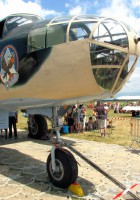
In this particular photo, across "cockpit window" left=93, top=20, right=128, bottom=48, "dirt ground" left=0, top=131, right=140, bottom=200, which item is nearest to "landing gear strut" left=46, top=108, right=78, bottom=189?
"dirt ground" left=0, top=131, right=140, bottom=200

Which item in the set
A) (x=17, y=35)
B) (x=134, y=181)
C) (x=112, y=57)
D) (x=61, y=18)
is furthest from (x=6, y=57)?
(x=134, y=181)

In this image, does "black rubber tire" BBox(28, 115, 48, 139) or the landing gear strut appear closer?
the landing gear strut

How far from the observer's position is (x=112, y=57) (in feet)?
16.2

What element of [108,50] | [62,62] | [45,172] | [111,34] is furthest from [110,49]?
[45,172]

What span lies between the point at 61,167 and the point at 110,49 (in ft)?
9.76

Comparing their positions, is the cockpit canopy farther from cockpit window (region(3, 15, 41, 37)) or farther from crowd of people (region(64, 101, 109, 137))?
crowd of people (region(64, 101, 109, 137))

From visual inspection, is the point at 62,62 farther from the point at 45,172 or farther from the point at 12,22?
the point at 45,172

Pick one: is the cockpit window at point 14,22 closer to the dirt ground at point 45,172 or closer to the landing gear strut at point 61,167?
the landing gear strut at point 61,167

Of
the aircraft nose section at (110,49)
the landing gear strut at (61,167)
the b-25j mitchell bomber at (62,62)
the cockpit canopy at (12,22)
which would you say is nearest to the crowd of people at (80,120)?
the landing gear strut at (61,167)

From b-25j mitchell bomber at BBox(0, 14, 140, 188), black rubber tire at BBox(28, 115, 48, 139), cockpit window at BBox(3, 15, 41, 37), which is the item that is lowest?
black rubber tire at BBox(28, 115, 48, 139)

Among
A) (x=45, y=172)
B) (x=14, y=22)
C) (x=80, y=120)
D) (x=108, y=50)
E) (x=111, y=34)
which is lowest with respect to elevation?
(x=45, y=172)

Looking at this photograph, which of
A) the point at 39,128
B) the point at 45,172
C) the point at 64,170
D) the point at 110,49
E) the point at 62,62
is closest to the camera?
the point at 110,49

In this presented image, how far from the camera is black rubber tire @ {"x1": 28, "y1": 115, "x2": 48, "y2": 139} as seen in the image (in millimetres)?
13416

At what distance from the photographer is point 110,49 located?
16.0 feet
